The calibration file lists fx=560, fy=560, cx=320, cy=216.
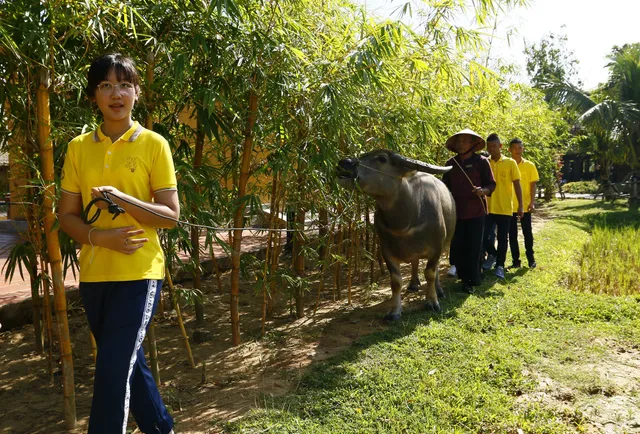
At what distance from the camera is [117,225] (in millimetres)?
1888

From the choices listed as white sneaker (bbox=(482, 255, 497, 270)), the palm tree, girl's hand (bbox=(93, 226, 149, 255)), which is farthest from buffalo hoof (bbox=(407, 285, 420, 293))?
the palm tree

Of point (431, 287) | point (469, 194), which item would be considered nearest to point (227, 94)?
point (431, 287)

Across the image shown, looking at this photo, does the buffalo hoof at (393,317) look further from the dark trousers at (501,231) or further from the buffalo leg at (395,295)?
the dark trousers at (501,231)

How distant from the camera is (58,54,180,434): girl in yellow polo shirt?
1.85 m

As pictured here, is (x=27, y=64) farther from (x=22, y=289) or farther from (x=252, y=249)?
(x=252, y=249)

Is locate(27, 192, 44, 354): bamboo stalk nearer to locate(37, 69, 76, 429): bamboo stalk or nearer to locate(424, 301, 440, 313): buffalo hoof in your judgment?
locate(37, 69, 76, 429): bamboo stalk

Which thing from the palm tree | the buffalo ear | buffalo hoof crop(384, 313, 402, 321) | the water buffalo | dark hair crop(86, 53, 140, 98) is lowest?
buffalo hoof crop(384, 313, 402, 321)

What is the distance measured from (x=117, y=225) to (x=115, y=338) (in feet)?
1.23

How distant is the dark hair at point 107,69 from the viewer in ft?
6.13

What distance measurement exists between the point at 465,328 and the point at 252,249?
325cm

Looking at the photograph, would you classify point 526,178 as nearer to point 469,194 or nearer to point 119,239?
point 469,194

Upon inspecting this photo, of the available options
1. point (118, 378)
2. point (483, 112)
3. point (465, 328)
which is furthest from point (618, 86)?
point (118, 378)

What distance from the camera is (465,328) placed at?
3.87 metres

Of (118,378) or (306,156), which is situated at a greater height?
(306,156)
